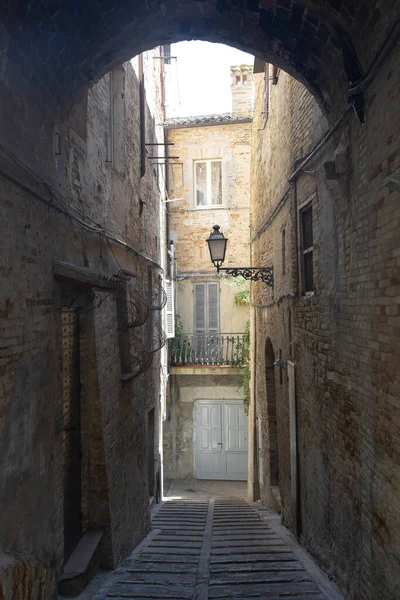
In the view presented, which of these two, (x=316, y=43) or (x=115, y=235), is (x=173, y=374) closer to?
(x=115, y=235)

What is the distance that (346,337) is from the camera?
471cm

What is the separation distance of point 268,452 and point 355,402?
644cm

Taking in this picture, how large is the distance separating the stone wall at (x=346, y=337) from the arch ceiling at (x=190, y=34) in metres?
0.46

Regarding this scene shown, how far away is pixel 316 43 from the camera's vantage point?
15.4 feet

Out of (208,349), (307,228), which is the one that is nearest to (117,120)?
(307,228)

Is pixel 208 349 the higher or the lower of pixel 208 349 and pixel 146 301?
the lower

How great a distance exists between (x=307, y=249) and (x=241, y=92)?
38.7ft

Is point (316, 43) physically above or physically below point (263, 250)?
above

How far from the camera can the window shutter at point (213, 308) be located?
16.2 m

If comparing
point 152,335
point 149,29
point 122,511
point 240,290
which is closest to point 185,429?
point 240,290

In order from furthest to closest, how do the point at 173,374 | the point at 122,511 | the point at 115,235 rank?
1. the point at 173,374
2. the point at 115,235
3. the point at 122,511

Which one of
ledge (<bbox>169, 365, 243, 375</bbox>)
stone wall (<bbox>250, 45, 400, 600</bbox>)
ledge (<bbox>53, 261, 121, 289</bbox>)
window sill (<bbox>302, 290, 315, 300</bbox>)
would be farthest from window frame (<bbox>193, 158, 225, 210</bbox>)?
ledge (<bbox>53, 261, 121, 289</bbox>)

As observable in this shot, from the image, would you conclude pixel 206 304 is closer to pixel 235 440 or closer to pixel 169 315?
pixel 169 315

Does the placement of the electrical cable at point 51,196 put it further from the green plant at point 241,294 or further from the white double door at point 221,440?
the white double door at point 221,440
